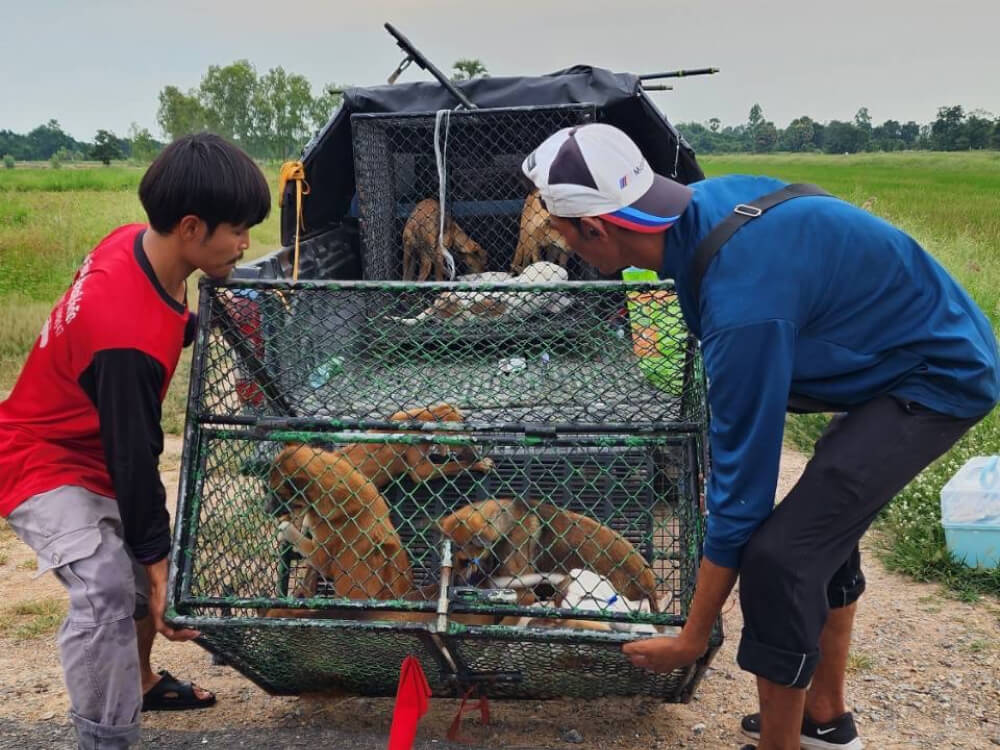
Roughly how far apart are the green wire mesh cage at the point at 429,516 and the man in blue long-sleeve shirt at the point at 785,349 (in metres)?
0.36

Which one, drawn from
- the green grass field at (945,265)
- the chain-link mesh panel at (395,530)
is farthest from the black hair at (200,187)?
the green grass field at (945,265)

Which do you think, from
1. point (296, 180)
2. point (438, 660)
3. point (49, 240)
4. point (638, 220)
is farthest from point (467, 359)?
point (49, 240)

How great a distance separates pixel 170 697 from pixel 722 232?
2581 mm

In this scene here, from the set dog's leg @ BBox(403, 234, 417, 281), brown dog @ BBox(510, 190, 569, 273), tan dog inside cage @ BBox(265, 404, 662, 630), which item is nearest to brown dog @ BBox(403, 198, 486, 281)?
dog's leg @ BBox(403, 234, 417, 281)

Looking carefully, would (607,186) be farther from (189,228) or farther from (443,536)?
(443,536)

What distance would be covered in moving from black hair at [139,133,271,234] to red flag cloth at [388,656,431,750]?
133cm

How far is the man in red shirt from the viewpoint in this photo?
2408 millimetres

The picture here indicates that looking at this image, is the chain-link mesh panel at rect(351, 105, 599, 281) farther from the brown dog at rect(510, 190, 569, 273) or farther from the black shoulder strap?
the black shoulder strap

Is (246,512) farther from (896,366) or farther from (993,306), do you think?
(993,306)

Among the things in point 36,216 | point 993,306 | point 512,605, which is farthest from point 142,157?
point 512,605

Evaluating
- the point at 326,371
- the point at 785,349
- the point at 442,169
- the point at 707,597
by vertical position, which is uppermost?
the point at 442,169

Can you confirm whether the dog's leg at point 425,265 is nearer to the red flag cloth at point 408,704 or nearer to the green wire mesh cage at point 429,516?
the green wire mesh cage at point 429,516

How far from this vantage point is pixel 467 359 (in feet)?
12.7

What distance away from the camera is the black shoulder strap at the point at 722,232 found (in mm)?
2092
